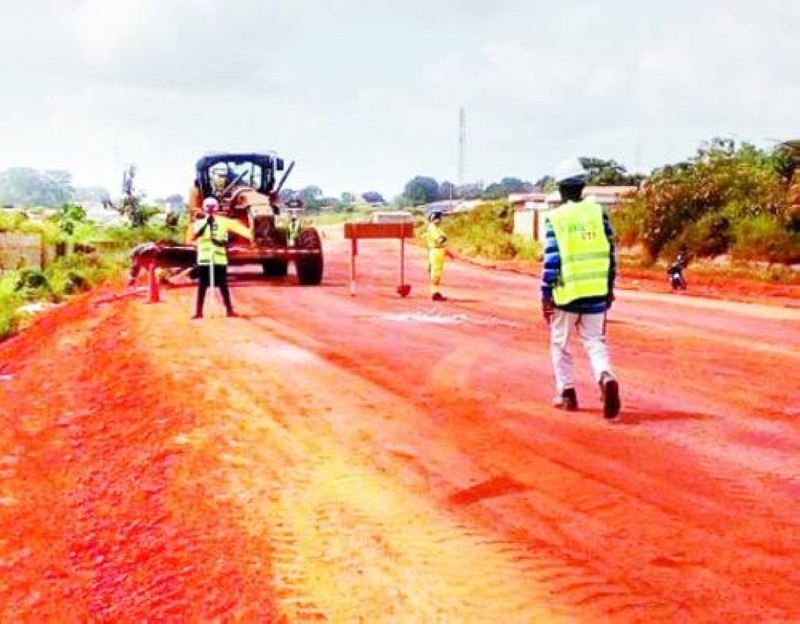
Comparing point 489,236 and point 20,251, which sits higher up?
point 20,251

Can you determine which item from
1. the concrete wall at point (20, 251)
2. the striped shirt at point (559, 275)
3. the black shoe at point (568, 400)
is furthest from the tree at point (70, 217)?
the striped shirt at point (559, 275)

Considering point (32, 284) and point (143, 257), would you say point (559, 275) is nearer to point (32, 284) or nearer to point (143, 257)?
point (143, 257)

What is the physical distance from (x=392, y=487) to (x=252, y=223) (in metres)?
18.1

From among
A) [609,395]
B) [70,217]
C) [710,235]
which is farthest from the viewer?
[70,217]

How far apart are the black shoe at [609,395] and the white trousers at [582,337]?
0.24 ft

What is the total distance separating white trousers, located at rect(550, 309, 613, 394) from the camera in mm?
8859

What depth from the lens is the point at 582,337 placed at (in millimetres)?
9055

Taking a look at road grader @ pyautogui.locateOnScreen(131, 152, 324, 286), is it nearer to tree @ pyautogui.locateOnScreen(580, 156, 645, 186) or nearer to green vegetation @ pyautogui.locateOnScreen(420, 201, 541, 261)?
green vegetation @ pyautogui.locateOnScreen(420, 201, 541, 261)

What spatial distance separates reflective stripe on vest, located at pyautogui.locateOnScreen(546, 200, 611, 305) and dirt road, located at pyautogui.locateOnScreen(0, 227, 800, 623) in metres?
1.01

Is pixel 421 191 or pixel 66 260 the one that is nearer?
pixel 66 260

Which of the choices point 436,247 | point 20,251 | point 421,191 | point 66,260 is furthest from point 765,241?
point 421,191

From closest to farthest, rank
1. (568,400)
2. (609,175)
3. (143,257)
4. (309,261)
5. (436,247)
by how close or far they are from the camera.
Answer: (568,400)
(436,247)
(143,257)
(309,261)
(609,175)

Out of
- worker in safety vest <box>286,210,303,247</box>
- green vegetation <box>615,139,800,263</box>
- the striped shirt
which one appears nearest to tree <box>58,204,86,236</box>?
worker in safety vest <box>286,210,303,247</box>

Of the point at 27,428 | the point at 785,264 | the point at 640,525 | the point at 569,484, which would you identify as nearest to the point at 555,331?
the point at 569,484
